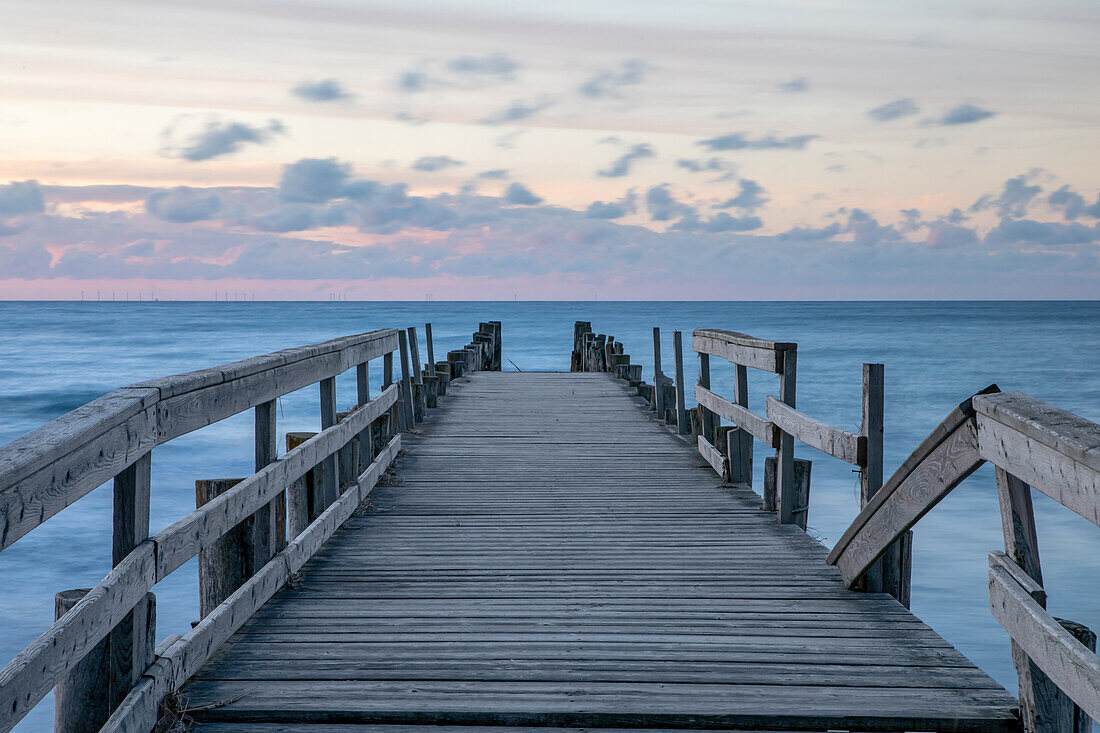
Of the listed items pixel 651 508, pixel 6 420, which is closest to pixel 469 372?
pixel 651 508

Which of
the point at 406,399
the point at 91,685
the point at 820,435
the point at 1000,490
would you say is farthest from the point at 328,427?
the point at 406,399

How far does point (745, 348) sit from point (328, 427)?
283 centimetres

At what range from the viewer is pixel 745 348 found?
5.97 metres

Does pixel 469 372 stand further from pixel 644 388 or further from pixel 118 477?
pixel 118 477

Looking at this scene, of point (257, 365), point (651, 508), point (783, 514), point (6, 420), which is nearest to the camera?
point (257, 365)

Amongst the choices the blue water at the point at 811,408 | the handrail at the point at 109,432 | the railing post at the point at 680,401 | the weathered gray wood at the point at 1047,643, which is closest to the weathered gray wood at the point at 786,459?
the weathered gray wood at the point at 1047,643

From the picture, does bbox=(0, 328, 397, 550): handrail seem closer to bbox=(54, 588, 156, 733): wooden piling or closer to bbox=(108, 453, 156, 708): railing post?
bbox=(108, 453, 156, 708): railing post

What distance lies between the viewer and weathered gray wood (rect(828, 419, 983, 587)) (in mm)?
3030

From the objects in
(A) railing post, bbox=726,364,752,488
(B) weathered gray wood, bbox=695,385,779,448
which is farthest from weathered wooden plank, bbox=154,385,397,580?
(A) railing post, bbox=726,364,752,488

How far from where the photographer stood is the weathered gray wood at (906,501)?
3.03 m

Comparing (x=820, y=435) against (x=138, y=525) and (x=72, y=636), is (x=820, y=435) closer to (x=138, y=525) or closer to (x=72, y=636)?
(x=138, y=525)

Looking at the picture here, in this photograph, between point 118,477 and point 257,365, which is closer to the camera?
point 118,477

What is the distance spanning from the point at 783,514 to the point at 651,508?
0.96m

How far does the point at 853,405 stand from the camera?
112 feet
